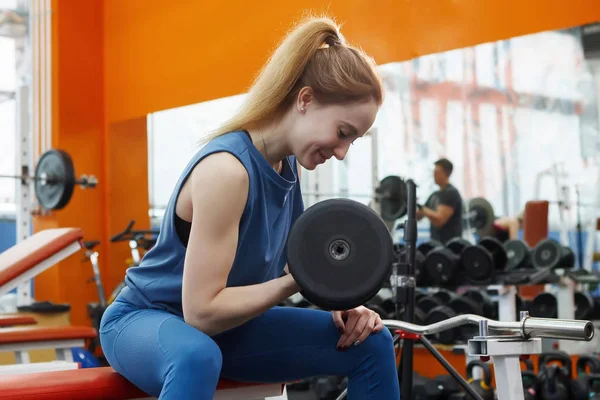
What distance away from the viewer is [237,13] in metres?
5.30

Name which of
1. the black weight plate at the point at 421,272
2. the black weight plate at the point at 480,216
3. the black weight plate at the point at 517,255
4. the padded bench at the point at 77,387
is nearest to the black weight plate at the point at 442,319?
the black weight plate at the point at 421,272

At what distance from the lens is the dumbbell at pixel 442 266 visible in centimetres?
422

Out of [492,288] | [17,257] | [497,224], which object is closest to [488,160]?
[497,224]

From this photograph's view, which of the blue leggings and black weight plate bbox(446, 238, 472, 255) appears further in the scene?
black weight plate bbox(446, 238, 472, 255)

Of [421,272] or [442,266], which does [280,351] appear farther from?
[421,272]

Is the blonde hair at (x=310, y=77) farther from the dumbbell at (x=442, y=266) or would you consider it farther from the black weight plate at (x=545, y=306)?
the black weight plate at (x=545, y=306)

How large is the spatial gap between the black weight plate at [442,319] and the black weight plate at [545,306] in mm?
556

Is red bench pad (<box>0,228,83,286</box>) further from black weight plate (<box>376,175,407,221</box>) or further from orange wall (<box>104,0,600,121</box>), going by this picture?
orange wall (<box>104,0,600,121</box>)

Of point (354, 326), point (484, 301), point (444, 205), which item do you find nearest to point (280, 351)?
point (354, 326)

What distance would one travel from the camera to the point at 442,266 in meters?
4.26

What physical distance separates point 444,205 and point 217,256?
3584 millimetres

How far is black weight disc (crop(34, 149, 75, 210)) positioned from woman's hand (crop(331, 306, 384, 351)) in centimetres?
426

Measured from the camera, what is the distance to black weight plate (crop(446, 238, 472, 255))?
447 cm

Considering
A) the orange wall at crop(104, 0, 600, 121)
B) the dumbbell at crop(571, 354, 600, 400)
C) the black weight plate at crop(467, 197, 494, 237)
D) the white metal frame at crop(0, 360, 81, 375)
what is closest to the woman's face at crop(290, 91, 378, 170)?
the white metal frame at crop(0, 360, 81, 375)
